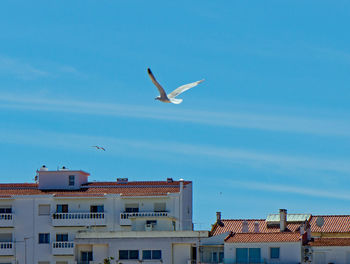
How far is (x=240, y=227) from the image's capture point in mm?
123500

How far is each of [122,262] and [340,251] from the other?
1968cm

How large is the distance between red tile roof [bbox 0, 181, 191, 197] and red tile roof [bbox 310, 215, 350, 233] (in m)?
14.7

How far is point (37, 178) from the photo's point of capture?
449 ft

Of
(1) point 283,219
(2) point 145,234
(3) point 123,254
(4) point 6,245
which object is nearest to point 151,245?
(2) point 145,234

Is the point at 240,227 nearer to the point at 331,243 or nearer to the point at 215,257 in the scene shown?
the point at 215,257

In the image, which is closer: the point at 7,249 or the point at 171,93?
the point at 171,93

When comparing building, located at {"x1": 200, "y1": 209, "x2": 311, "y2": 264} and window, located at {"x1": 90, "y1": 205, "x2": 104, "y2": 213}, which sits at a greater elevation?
window, located at {"x1": 90, "y1": 205, "x2": 104, "y2": 213}

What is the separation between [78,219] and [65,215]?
1497 mm

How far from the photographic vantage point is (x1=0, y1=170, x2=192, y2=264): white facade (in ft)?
415

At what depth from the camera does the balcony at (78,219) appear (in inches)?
5010

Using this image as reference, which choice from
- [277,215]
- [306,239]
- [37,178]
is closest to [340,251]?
[306,239]

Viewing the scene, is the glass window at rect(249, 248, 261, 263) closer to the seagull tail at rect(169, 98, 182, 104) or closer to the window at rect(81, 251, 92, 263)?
the window at rect(81, 251, 92, 263)

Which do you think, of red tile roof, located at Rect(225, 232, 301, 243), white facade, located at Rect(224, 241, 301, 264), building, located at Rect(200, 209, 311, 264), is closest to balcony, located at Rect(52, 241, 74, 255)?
building, located at Rect(200, 209, 311, 264)

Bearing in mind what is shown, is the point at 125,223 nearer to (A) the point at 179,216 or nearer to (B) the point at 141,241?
(A) the point at 179,216
